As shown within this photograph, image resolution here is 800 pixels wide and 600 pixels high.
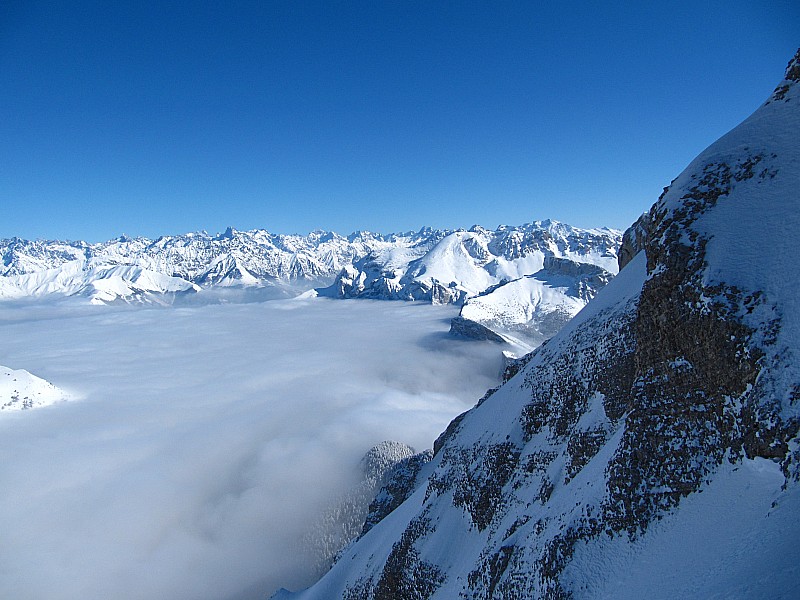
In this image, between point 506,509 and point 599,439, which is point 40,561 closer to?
point 506,509

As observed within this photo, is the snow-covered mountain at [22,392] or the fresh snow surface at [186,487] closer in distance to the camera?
the fresh snow surface at [186,487]

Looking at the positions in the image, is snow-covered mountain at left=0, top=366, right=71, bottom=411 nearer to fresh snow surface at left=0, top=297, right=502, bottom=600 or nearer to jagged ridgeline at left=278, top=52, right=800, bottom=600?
fresh snow surface at left=0, top=297, right=502, bottom=600

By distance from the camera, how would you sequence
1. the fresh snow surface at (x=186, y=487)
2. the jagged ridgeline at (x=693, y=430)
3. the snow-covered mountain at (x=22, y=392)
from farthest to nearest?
1. the snow-covered mountain at (x=22, y=392)
2. the fresh snow surface at (x=186, y=487)
3. the jagged ridgeline at (x=693, y=430)

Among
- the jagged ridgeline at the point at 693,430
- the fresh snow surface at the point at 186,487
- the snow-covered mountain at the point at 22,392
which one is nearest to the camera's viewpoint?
the jagged ridgeline at the point at 693,430

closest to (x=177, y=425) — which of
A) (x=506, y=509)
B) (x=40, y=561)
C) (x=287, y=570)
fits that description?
(x=40, y=561)

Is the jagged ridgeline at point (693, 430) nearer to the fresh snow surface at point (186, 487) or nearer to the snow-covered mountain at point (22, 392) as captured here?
the fresh snow surface at point (186, 487)

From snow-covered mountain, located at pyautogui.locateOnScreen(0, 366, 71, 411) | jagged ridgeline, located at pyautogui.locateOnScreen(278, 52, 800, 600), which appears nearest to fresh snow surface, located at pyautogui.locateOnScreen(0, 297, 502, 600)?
snow-covered mountain, located at pyautogui.locateOnScreen(0, 366, 71, 411)

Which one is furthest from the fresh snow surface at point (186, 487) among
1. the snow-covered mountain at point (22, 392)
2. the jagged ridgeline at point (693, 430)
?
the jagged ridgeline at point (693, 430)

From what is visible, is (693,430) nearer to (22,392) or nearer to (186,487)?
(186,487)
